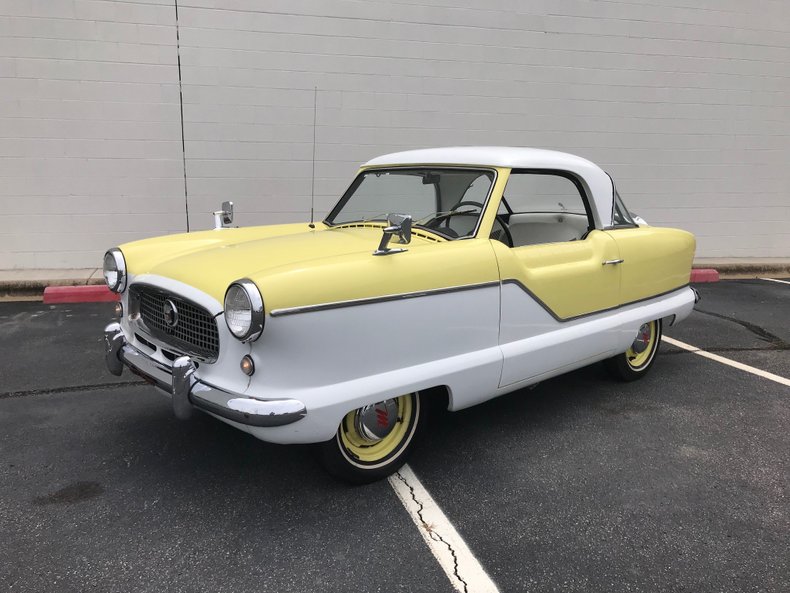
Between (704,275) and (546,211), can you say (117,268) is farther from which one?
(704,275)

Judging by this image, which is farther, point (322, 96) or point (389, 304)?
point (322, 96)

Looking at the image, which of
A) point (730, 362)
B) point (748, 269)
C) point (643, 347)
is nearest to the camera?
point (643, 347)

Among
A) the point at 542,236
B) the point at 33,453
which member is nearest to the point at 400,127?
the point at 542,236

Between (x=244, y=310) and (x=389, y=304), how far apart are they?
0.65m

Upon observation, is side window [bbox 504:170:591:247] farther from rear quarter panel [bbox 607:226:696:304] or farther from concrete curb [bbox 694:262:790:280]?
concrete curb [bbox 694:262:790:280]

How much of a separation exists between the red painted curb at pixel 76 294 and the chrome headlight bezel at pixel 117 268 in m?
3.67

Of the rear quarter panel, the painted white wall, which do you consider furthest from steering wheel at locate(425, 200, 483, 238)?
the painted white wall

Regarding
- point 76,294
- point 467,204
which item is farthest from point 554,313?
point 76,294

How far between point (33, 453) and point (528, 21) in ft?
25.4

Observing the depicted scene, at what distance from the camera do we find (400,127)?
25.7 feet

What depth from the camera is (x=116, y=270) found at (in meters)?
3.23

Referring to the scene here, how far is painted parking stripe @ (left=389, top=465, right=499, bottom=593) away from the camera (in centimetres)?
222

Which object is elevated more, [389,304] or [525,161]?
[525,161]

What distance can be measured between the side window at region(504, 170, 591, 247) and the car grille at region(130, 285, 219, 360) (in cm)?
214
